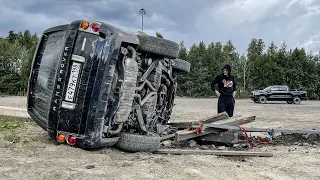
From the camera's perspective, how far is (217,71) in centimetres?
4425

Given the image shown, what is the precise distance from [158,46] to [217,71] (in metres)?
39.8

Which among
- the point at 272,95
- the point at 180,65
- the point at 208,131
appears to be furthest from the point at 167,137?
the point at 272,95

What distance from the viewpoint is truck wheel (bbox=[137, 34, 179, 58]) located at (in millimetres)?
4930

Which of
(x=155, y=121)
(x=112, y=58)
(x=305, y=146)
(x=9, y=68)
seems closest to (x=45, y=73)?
(x=112, y=58)

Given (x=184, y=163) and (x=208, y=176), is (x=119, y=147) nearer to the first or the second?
(x=184, y=163)

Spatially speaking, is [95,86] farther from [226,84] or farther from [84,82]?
[226,84]

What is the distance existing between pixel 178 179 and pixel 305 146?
3.25 meters

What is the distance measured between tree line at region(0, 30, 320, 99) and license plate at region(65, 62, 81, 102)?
33461 mm

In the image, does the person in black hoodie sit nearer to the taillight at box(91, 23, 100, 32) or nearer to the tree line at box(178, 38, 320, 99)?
the taillight at box(91, 23, 100, 32)

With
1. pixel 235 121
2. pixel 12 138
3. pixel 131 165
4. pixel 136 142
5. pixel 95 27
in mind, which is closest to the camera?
pixel 131 165

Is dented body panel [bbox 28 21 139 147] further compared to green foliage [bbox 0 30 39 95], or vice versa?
green foliage [bbox 0 30 39 95]

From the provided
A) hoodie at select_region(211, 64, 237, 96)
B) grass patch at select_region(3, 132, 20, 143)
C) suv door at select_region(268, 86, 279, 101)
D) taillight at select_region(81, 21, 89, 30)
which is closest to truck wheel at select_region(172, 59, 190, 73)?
hoodie at select_region(211, 64, 237, 96)

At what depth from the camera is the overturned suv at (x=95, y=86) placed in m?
4.35

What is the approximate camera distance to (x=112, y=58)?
4.40 meters
